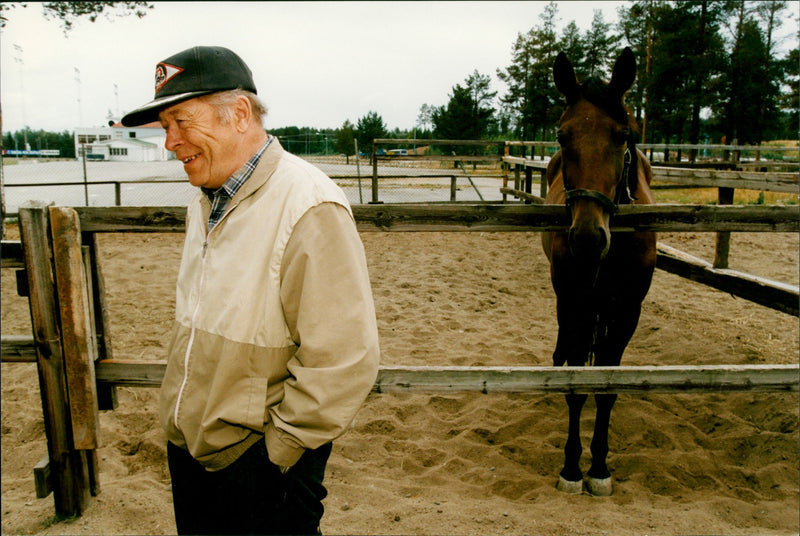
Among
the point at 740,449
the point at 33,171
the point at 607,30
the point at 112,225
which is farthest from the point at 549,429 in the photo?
→ the point at 607,30

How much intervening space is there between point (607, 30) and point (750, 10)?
11.0 meters

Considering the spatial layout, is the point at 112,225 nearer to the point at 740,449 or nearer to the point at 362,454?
the point at 362,454

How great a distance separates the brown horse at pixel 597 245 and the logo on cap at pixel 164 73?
1869 millimetres

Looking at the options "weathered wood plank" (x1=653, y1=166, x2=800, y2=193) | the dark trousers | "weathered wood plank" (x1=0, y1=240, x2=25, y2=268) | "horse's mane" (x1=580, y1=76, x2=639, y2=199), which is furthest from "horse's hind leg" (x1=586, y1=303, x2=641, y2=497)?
"weathered wood plank" (x1=0, y1=240, x2=25, y2=268)

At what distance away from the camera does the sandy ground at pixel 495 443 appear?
2.69 metres

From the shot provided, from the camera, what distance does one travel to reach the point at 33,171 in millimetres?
23359

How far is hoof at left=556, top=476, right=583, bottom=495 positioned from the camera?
3.00m

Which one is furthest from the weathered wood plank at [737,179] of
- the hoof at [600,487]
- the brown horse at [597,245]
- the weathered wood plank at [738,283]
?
the hoof at [600,487]

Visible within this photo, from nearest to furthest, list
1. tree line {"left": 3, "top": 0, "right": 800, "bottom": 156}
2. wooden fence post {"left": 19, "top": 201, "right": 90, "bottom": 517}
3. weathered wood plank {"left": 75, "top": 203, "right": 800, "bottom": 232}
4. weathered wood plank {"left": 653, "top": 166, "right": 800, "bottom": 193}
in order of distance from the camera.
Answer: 1. wooden fence post {"left": 19, "top": 201, "right": 90, "bottom": 517}
2. weathered wood plank {"left": 75, "top": 203, "right": 800, "bottom": 232}
3. weathered wood plank {"left": 653, "top": 166, "right": 800, "bottom": 193}
4. tree line {"left": 3, "top": 0, "right": 800, "bottom": 156}

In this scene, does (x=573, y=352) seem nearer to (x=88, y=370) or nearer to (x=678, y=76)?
(x=88, y=370)

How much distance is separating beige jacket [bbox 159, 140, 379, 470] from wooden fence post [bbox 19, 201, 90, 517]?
142 cm

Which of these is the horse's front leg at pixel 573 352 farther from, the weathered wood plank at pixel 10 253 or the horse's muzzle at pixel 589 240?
the weathered wood plank at pixel 10 253

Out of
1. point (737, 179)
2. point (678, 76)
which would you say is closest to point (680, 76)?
point (678, 76)

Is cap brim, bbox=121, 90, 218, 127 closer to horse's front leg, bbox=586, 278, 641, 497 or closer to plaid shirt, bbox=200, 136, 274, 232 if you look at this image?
plaid shirt, bbox=200, 136, 274, 232
